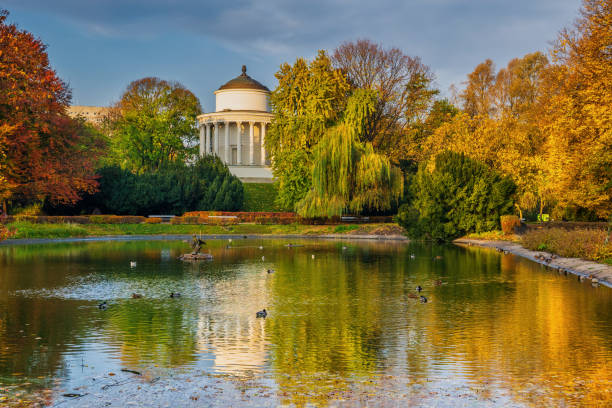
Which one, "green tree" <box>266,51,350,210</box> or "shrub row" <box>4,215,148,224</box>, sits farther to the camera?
"green tree" <box>266,51,350,210</box>

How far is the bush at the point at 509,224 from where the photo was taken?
39000 mm

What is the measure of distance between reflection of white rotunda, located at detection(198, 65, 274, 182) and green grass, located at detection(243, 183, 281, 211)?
7982 mm

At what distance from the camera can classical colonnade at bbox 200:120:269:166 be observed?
270ft

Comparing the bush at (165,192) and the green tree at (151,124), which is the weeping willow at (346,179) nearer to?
the bush at (165,192)

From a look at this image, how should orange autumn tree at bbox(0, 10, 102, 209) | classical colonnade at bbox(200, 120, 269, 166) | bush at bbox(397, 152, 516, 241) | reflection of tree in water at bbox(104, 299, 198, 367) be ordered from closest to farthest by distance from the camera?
reflection of tree in water at bbox(104, 299, 198, 367) → orange autumn tree at bbox(0, 10, 102, 209) → bush at bbox(397, 152, 516, 241) → classical colonnade at bbox(200, 120, 269, 166)

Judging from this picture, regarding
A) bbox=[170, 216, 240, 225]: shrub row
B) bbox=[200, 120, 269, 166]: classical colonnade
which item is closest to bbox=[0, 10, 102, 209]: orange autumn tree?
bbox=[170, 216, 240, 225]: shrub row

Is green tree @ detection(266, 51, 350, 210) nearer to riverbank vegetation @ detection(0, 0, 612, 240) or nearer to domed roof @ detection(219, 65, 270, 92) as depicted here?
riverbank vegetation @ detection(0, 0, 612, 240)

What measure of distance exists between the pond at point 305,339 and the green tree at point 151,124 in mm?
50669

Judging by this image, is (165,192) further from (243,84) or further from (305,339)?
(305,339)

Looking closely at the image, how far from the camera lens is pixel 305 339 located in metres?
11.1

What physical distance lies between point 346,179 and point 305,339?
36982 millimetres

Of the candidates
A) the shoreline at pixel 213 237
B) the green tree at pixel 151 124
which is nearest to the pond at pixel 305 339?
the shoreline at pixel 213 237

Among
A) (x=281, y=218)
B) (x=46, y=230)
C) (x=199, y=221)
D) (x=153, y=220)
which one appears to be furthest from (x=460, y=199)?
(x=46, y=230)

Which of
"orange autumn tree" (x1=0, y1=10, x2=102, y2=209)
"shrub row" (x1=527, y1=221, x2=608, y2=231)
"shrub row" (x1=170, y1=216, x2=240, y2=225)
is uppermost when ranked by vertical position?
"orange autumn tree" (x1=0, y1=10, x2=102, y2=209)
